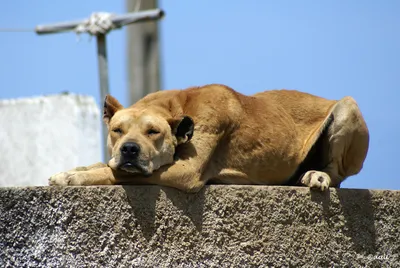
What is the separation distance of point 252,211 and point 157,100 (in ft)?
3.81

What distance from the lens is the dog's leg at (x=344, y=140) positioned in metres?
7.77

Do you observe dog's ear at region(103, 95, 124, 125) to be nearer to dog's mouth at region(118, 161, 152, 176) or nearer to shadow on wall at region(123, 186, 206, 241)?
dog's mouth at region(118, 161, 152, 176)

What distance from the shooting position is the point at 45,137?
1398cm

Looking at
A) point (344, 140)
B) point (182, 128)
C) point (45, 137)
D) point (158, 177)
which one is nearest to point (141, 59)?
point (45, 137)

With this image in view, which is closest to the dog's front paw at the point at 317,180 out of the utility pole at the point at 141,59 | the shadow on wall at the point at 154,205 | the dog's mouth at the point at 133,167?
the shadow on wall at the point at 154,205

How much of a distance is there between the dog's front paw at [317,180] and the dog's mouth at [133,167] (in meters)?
1.38

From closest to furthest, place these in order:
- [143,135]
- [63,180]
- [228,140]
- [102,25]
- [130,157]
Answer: [63,180]
[130,157]
[143,135]
[228,140]
[102,25]

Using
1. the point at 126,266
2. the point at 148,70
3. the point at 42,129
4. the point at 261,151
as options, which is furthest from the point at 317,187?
the point at 42,129

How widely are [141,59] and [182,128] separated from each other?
487 cm

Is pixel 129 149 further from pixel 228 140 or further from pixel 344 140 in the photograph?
pixel 344 140

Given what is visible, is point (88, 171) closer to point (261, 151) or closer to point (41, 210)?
point (41, 210)

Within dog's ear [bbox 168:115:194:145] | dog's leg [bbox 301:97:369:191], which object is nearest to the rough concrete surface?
dog's ear [bbox 168:115:194:145]

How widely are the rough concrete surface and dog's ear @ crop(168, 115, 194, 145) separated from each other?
419mm

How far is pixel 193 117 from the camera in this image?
6965 mm
